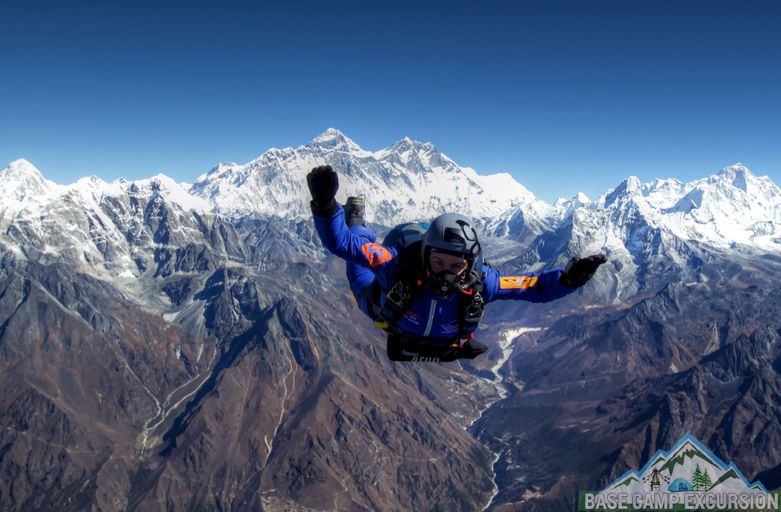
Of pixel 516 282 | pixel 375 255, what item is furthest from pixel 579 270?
pixel 375 255

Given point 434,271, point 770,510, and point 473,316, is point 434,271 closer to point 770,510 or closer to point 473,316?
point 473,316

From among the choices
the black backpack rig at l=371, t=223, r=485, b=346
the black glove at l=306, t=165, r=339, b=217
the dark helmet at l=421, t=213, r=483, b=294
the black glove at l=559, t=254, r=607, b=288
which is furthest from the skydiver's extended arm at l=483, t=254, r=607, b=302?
the black glove at l=306, t=165, r=339, b=217

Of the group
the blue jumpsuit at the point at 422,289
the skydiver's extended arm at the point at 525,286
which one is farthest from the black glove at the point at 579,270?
the skydiver's extended arm at the point at 525,286

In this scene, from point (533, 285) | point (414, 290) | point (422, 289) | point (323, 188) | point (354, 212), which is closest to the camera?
point (323, 188)

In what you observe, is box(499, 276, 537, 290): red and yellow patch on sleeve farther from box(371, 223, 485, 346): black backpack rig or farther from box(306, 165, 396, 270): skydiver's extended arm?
box(306, 165, 396, 270): skydiver's extended arm

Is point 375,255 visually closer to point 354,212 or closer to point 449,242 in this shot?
point 449,242

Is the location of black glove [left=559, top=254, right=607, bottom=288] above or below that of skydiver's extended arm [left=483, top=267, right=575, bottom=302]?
above

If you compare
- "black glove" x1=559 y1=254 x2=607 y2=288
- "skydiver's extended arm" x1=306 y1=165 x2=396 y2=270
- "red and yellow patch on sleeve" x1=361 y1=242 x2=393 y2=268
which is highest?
"skydiver's extended arm" x1=306 y1=165 x2=396 y2=270
